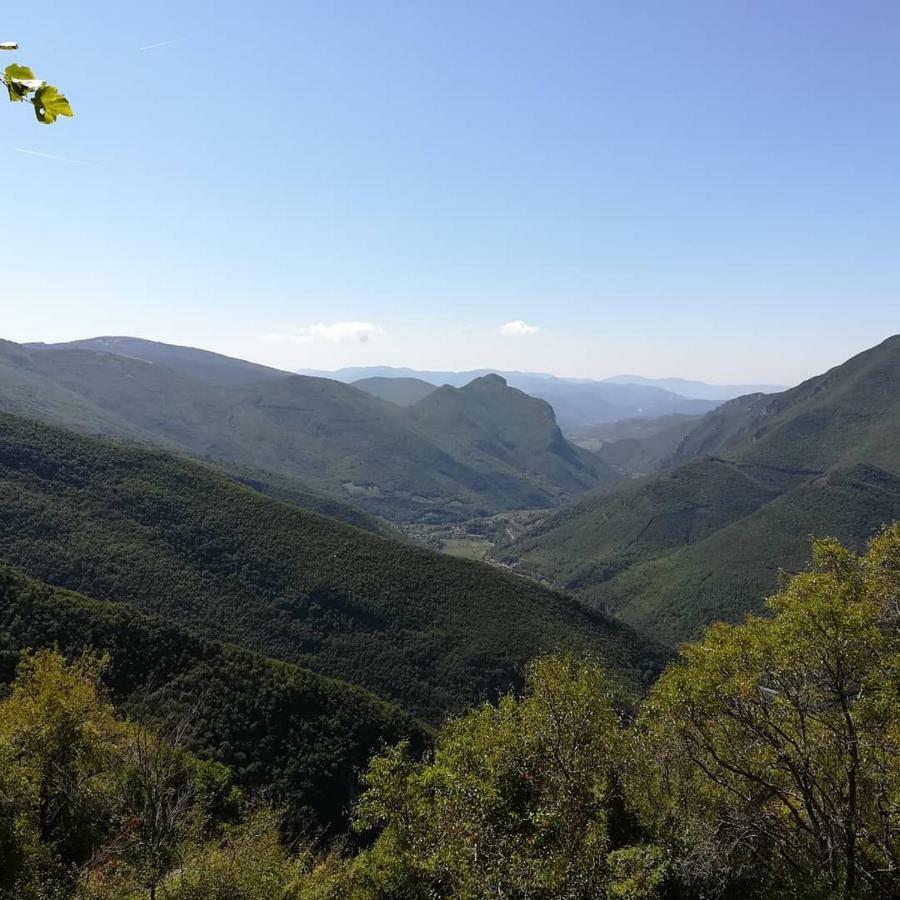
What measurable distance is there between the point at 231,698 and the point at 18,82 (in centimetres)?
6944

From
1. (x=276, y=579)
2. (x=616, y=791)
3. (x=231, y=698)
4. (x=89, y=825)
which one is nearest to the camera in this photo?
(x=616, y=791)

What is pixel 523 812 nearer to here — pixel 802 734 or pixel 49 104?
pixel 802 734

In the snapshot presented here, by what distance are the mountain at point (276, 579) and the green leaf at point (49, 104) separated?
306ft

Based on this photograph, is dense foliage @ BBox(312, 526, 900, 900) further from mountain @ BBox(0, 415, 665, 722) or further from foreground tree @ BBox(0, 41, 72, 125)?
mountain @ BBox(0, 415, 665, 722)

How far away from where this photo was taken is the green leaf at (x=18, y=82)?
382 centimetres

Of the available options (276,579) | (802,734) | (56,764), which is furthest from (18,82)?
(276,579)

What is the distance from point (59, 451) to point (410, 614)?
8988 cm

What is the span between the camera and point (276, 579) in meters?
115

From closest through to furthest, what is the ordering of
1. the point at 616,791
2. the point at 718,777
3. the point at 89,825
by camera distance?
1. the point at 718,777
2. the point at 616,791
3. the point at 89,825

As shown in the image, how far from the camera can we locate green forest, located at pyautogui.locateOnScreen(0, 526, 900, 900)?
15.9m

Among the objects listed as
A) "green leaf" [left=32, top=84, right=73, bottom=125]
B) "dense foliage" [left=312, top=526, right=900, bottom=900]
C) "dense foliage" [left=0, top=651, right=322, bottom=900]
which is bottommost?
"dense foliage" [left=0, top=651, right=322, bottom=900]

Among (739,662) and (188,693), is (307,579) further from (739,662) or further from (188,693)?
(739,662)

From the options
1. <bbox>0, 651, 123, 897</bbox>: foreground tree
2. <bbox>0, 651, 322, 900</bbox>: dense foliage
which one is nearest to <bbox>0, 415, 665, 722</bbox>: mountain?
<bbox>0, 651, 322, 900</bbox>: dense foliage

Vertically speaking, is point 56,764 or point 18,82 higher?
point 18,82
